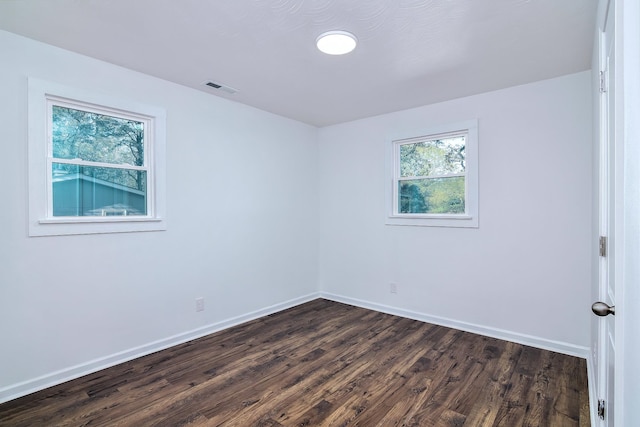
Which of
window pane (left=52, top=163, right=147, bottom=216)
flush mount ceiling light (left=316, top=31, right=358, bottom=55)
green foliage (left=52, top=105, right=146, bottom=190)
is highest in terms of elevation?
flush mount ceiling light (left=316, top=31, right=358, bottom=55)

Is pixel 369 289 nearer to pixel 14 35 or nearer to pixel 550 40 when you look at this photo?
pixel 550 40

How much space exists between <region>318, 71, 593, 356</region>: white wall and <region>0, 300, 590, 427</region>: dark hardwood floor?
36 centimetres

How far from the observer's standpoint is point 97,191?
282cm

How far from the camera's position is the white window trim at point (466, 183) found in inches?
138

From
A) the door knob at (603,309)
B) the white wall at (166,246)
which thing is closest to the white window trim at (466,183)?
the white wall at (166,246)

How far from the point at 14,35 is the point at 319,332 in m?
3.62

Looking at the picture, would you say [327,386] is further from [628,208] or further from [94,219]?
[94,219]

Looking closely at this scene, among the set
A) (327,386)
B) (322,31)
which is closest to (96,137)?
(322,31)

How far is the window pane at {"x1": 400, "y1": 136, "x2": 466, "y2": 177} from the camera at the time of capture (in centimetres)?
369

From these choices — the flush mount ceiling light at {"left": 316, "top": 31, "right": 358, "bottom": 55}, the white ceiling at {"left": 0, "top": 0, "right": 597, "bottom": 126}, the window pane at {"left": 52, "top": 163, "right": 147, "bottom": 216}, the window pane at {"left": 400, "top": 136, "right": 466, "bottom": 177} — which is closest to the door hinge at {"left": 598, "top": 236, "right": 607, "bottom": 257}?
the white ceiling at {"left": 0, "top": 0, "right": 597, "bottom": 126}

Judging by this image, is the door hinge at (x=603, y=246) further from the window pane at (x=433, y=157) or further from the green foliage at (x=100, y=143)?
the green foliage at (x=100, y=143)

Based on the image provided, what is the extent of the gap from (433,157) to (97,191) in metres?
3.52

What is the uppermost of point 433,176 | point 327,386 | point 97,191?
point 433,176

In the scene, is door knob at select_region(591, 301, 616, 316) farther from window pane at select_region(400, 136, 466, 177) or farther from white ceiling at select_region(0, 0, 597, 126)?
window pane at select_region(400, 136, 466, 177)
